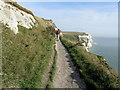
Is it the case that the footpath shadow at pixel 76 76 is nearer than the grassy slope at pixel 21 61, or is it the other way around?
the grassy slope at pixel 21 61

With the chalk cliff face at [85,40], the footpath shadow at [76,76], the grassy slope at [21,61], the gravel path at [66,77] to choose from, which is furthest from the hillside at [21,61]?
the chalk cliff face at [85,40]

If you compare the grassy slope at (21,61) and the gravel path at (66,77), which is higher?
the grassy slope at (21,61)

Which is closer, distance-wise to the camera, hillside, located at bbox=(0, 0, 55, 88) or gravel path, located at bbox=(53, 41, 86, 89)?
hillside, located at bbox=(0, 0, 55, 88)

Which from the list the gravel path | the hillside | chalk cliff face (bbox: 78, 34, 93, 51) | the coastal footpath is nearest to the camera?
the hillside

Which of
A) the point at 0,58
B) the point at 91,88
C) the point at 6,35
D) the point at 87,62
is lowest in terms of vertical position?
the point at 91,88

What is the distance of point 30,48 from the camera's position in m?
24.8

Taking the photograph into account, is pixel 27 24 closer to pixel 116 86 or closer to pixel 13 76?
pixel 13 76

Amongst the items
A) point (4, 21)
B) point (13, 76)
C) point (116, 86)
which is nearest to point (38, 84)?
point (13, 76)

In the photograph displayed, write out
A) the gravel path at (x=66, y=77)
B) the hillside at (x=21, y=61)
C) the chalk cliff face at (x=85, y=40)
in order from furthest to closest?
the chalk cliff face at (x=85, y=40)
the gravel path at (x=66, y=77)
the hillside at (x=21, y=61)

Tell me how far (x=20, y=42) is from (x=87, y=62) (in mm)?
10498

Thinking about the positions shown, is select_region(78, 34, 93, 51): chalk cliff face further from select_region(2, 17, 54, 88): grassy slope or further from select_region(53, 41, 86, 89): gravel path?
select_region(2, 17, 54, 88): grassy slope

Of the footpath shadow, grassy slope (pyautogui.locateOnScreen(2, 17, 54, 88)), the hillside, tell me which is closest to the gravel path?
the footpath shadow

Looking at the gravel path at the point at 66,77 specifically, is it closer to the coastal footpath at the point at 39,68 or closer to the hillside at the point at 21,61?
the coastal footpath at the point at 39,68

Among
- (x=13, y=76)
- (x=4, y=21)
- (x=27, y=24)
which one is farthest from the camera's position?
(x=27, y=24)
